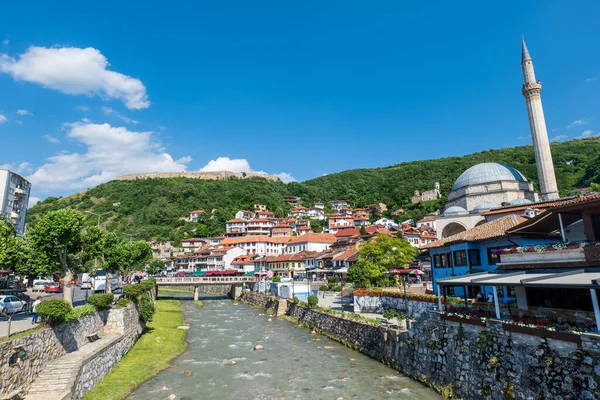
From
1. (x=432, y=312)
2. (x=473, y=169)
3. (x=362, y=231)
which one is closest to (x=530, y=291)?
(x=432, y=312)

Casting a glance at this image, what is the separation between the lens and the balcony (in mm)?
14766

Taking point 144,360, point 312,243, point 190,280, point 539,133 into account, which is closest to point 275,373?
point 144,360

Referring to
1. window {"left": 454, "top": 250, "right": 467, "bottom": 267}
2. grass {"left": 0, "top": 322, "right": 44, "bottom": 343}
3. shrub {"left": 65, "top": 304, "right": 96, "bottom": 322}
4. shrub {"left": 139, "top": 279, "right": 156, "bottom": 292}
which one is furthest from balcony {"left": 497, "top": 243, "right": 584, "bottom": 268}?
shrub {"left": 139, "top": 279, "right": 156, "bottom": 292}

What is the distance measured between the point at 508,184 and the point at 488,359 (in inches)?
1696

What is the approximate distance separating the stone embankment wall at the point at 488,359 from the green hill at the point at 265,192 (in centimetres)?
9741

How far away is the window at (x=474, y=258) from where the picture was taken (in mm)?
27091

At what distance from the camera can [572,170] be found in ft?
347

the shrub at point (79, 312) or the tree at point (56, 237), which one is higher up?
the tree at point (56, 237)

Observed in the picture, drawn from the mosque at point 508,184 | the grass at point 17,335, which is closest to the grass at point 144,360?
the grass at point 17,335

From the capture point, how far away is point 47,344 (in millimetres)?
15531

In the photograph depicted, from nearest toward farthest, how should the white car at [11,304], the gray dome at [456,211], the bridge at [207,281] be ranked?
the white car at [11,304] < the gray dome at [456,211] < the bridge at [207,281]

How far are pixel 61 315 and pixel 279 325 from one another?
2288cm

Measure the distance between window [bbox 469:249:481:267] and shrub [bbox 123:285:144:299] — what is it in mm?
27389

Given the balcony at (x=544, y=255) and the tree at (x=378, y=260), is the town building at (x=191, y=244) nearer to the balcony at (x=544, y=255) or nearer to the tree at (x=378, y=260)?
the tree at (x=378, y=260)
